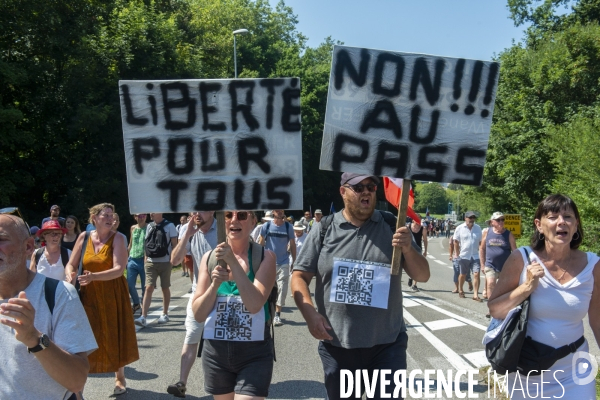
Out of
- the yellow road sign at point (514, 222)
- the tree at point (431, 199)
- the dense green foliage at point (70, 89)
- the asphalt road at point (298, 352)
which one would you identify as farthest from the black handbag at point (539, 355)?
the tree at point (431, 199)

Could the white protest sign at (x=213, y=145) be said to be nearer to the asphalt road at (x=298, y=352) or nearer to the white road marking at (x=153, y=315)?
the asphalt road at (x=298, y=352)

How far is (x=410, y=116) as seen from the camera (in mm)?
4477

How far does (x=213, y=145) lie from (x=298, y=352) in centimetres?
484

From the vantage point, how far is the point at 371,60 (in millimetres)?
4449

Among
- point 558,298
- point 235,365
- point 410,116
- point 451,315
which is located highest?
point 410,116

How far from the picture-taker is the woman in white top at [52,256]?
7152mm

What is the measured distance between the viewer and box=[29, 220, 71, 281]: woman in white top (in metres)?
7.15

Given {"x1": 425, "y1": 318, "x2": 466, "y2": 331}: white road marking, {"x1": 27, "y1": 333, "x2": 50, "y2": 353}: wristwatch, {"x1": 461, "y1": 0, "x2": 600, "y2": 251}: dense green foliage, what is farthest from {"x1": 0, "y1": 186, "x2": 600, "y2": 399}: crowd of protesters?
{"x1": 461, "y1": 0, "x2": 600, "y2": 251}: dense green foliage

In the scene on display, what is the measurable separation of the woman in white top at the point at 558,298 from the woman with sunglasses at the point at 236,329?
1452mm

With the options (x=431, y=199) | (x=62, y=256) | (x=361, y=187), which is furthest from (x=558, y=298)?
(x=431, y=199)

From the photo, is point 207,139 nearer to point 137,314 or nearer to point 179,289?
point 137,314

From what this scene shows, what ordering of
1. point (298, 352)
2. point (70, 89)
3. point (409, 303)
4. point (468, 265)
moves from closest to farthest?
point (298, 352)
point (409, 303)
point (468, 265)
point (70, 89)

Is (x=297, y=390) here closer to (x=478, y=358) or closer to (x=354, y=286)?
(x=478, y=358)

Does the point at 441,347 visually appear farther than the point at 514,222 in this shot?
No
